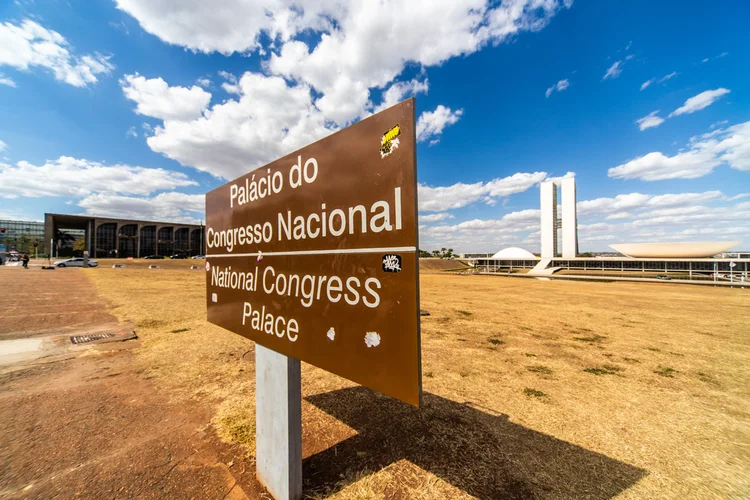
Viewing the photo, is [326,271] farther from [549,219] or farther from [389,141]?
[549,219]

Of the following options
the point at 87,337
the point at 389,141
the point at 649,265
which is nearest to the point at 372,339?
the point at 389,141

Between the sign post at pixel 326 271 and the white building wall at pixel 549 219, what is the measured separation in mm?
79099

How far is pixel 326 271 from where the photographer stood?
209 centimetres

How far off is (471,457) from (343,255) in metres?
2.92

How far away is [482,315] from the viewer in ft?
37.2

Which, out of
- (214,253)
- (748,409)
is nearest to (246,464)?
(214,253)

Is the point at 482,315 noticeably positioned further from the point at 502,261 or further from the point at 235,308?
the point at 502,261

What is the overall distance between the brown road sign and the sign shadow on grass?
1694 millimetres

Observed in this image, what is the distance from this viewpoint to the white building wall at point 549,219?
68.9m

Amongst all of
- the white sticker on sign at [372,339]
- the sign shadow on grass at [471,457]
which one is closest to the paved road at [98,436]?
the sign shadow on grass at [471,457]

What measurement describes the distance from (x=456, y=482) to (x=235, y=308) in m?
2.95

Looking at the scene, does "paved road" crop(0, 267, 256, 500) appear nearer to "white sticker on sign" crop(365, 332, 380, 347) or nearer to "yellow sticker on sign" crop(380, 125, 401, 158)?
"white sticker on sign" crop(365, 332, 380, 347)

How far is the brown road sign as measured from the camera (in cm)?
162

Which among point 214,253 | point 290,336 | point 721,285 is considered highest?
point 214,253
